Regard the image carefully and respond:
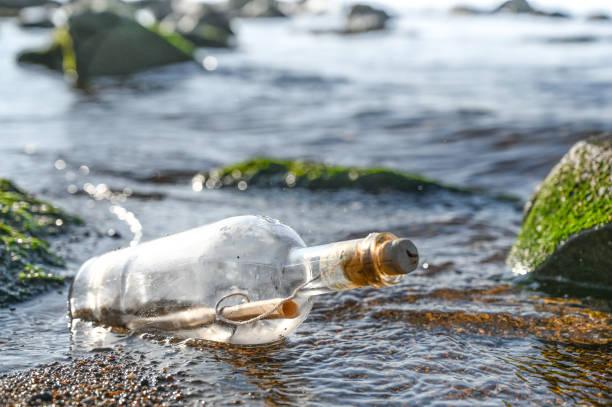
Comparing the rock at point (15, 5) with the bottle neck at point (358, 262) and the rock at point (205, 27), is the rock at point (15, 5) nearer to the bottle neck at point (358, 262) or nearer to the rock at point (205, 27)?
the rock at point (205, 27)

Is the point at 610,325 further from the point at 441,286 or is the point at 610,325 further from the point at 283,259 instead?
the point at 283,259

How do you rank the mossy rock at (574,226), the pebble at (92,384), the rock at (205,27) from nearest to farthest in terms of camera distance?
the pebble at (92,384), the mossy rock at (574,226), the rock at (205,27)

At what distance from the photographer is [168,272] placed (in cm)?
282

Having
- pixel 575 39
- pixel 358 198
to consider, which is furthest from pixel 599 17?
pixel 358 198

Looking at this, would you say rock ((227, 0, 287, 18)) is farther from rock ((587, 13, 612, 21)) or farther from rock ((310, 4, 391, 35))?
rock ((587, 13, 612, 21))

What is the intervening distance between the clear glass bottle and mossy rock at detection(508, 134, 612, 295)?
5.72 feet

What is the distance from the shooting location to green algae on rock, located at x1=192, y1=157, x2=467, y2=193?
662cm

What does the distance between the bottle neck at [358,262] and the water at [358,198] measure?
42 cm

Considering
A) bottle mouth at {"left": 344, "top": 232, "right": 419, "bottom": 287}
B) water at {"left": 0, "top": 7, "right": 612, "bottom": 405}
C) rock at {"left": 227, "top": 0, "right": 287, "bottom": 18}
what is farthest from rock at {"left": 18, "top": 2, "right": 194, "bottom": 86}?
rock at {"left": 227, "top": 0, "right": 287, "bottom": 18}

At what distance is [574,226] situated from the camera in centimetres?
394

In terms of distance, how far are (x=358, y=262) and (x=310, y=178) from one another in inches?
177

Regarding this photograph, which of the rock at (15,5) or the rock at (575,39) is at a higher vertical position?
the rock at (575,39)

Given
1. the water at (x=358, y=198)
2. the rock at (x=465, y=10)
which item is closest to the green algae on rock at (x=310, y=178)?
the water at (x=358, y=198)

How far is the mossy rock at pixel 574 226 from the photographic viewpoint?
3820 mm
